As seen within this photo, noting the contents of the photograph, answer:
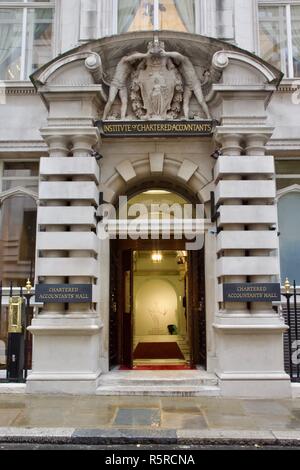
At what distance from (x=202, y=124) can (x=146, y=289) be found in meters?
13.9

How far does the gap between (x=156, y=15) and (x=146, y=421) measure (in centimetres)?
948

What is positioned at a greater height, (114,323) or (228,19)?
(228,19)

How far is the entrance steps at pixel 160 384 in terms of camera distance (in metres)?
8.90

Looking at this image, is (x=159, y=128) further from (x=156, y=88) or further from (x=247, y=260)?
(x=247, y=260)

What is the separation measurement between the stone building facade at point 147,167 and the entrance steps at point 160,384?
67mm

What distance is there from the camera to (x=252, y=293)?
30.2 ft

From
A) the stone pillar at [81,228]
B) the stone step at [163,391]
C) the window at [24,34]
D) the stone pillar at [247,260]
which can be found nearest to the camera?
the stone step at [163,391]

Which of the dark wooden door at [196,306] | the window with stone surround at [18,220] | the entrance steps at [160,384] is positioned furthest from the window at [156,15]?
the entrance steps at [160,384]

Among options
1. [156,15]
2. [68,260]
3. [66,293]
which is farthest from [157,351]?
[156,15]

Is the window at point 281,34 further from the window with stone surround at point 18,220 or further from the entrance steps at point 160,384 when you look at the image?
the entrance steps at point 160,384

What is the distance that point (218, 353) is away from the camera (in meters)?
9.55

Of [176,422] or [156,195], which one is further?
[156,195]
